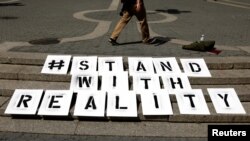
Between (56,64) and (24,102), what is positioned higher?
(56,64)

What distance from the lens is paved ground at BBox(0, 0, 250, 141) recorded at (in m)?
5.40

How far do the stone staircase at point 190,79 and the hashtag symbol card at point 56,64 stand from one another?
0.11 metres

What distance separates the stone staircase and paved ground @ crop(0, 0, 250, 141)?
2 cm

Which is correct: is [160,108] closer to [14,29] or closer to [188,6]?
[14,29]

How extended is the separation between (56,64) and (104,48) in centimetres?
155

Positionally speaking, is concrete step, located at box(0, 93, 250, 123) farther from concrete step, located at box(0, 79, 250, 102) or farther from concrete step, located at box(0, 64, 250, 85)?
concrete step, located at box(0, 64, 250, 85)

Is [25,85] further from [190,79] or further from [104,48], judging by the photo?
[190,79]

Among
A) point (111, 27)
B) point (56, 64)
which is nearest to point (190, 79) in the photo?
point (56, 64)

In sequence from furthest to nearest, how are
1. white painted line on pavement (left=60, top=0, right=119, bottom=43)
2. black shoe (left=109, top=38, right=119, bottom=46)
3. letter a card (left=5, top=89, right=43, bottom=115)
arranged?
white painted line on pavement (left=60, top=0, right=119, bottom=43)
black shoe (left=109, top=38, right=119, bottom=46)
letter a card (left=5, top=89, right=43, bottom=115)

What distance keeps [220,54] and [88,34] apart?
3.89m

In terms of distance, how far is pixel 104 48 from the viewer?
25.8 ft

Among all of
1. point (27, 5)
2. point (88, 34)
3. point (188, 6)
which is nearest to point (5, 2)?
point (27, 5)

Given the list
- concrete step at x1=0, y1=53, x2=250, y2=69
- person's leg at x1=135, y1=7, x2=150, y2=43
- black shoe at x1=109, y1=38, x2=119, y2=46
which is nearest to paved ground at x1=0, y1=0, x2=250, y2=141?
concrete step at x1=0, y1=53, x2=250, y2=69

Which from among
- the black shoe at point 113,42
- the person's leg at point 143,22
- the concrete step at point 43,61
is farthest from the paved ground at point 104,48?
the person's leg at point 143,22
